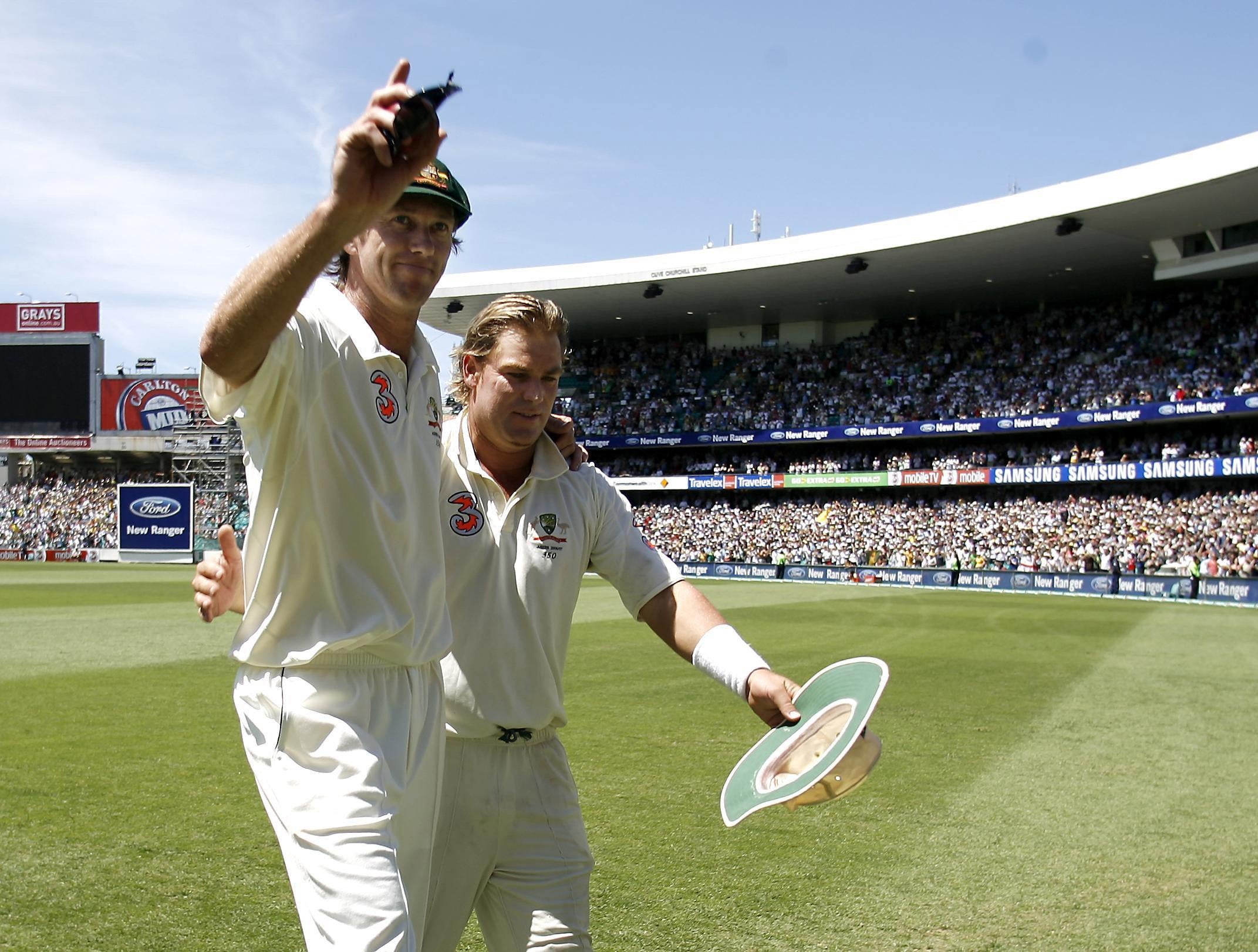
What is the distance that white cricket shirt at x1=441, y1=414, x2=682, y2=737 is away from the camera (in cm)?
321

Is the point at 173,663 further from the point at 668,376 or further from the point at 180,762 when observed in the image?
the point at 668,376

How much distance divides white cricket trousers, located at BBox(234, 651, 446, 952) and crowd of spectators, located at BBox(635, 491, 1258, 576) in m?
37.2

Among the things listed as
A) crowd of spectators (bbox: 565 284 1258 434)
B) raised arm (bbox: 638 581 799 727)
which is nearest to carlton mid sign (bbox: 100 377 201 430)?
crowd of spectators (bbox: 565 284 1258 434)

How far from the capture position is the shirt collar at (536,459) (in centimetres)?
338

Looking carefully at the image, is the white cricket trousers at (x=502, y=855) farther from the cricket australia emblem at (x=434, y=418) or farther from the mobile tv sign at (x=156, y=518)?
the mobile tv sign at (x=156, y=518)

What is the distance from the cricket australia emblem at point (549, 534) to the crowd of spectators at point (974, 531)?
36.5 metres

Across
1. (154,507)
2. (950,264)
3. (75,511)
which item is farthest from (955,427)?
(75,511)

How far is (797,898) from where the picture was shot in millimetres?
5625

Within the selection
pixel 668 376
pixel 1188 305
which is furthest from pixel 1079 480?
pixel 668 376

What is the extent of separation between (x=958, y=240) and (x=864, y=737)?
42.8 m

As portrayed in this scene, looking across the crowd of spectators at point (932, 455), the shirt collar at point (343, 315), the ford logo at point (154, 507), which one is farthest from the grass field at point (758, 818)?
the ford logo at point (154, 507)

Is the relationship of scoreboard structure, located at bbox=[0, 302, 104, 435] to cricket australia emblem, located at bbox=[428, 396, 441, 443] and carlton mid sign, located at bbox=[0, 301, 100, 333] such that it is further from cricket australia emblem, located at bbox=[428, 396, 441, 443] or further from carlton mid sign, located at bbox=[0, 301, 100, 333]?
cricket australia emblem, located at bbox=[428, 396, 441, 443]

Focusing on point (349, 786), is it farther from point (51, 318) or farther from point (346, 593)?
point (51, 318)

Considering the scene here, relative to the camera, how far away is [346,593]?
2.58 m
